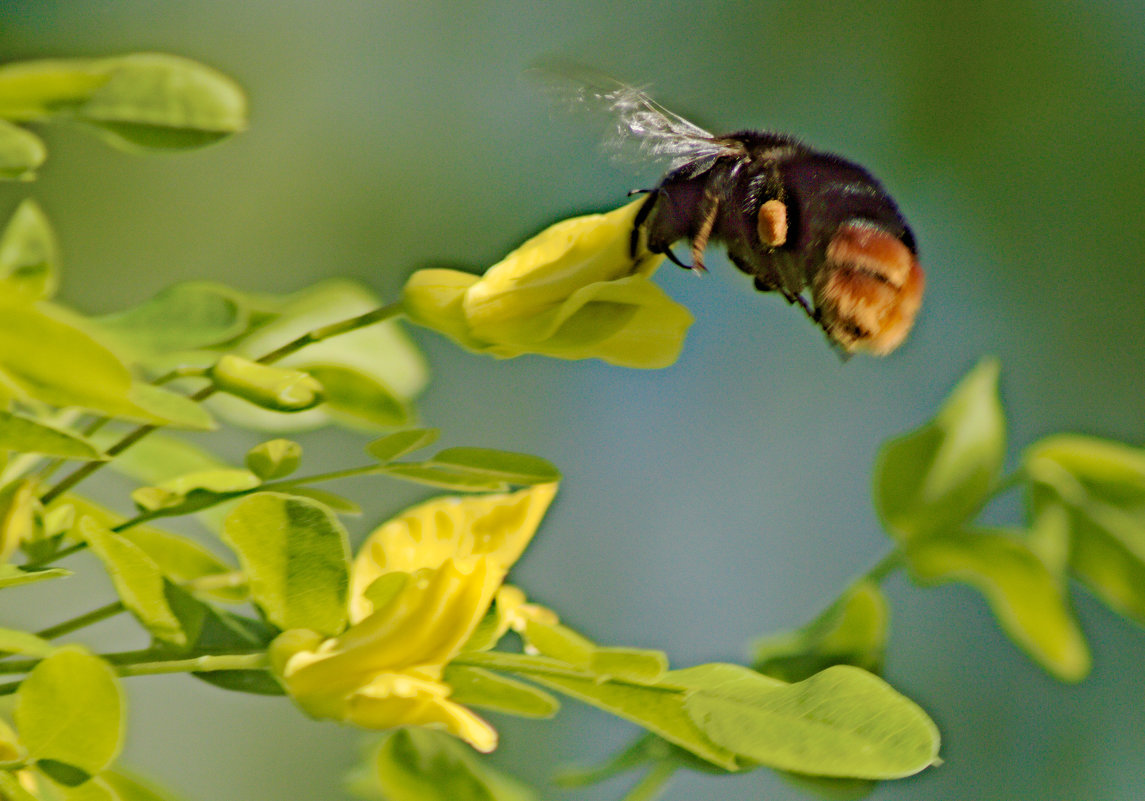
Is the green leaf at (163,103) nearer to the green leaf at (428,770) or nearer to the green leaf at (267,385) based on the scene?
the green leaf at (267,385)

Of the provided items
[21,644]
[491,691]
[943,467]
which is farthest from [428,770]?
[943,467]

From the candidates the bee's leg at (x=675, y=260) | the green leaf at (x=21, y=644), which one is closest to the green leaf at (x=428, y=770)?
the green leaf at (x=21, y=644)

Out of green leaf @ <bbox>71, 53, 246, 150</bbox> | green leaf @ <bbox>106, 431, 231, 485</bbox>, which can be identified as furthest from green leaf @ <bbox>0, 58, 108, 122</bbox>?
green leaf @ <bbox>106, 431, 231, 485</bbox>

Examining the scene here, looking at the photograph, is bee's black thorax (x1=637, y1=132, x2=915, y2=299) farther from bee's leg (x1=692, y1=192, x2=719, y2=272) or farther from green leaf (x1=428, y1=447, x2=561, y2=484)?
green leaf (x1=428, y1=447, x2=561, y2=484)

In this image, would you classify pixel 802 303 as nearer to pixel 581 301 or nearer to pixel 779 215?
pixel 779 215

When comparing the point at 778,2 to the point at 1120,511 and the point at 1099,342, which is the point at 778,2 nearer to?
the point at 1099,342
